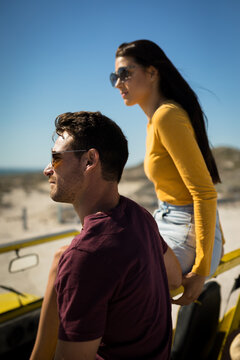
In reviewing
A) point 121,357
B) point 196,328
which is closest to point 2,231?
point 196,328

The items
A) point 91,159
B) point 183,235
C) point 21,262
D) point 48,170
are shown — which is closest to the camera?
point 91,159

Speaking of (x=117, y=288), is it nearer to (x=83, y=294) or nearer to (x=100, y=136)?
(x=83, y=294)

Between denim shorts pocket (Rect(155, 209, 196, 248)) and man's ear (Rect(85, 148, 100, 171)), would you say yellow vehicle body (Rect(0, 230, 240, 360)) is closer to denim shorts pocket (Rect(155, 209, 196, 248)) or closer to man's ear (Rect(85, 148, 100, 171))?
denim shorts pocket (Rect(155, 209, 196, 248))

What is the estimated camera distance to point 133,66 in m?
1.97

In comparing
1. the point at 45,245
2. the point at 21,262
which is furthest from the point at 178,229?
the point at 45,245

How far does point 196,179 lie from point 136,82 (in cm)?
75

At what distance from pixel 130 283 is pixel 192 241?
0.79 metres

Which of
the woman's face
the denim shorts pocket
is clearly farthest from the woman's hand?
the woman's face

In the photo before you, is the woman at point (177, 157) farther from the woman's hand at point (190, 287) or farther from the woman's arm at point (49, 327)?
the woman's arm at point (49, 327)

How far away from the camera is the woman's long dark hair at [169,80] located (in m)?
1.90

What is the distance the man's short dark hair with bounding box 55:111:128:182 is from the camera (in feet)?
4.28

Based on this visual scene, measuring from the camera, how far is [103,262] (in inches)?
40.2

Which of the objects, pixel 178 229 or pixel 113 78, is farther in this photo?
pixel 113 78

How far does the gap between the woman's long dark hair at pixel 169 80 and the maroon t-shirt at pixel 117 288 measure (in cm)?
85
